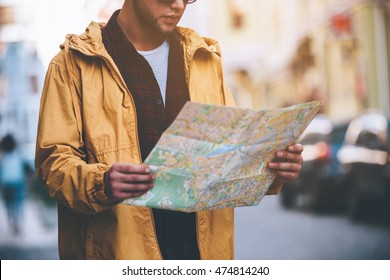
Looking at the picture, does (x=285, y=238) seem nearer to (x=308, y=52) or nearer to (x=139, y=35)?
(x=139, y=35)

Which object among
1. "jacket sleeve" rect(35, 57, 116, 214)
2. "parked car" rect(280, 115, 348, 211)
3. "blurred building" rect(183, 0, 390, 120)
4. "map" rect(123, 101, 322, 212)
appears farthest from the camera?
"blurred building" rect(183, 0, 390, 120)

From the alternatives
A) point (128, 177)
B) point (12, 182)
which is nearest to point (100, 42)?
point (128, 177)

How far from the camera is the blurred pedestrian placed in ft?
31.4

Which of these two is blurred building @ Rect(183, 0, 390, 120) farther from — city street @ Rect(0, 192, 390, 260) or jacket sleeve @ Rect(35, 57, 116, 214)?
jacket sleeve @ Rect(35, 57, 116, 214)

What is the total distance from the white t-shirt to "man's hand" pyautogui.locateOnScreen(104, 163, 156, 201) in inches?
14.3

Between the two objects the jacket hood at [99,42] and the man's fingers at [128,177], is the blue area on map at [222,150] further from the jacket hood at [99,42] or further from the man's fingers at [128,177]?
the jacket hood at [99,42]

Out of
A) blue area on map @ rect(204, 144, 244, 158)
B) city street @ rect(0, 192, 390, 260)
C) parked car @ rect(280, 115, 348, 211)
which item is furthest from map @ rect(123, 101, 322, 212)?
parked car @ rect(280, 115, 348, 211)

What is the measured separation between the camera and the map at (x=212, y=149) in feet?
6.33

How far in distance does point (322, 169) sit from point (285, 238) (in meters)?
2.57

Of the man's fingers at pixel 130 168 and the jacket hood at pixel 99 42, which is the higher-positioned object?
the jacket hood at pixel 99 42

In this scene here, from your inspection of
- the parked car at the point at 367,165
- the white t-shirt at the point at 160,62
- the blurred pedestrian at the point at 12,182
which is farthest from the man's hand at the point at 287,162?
the blurred pedestrian at the point at 12,182

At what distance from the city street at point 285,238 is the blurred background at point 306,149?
0.01 meters

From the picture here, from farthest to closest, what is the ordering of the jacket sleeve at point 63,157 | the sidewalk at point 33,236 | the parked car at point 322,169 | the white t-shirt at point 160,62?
1. the parked car at point 322,169
2. the sidewalk at point 33,236
3. the white t-shirt at point 160,62
4. the jacket sleeve at point 63,157
